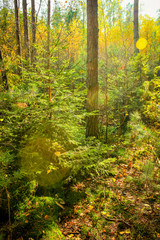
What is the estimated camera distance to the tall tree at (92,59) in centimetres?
461

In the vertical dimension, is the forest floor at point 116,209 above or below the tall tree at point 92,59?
below

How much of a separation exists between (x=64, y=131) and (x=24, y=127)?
919mm

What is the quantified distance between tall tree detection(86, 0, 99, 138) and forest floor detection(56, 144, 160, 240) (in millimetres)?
2038

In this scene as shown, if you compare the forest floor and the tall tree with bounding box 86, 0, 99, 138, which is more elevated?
the tall tree with bounding box 86, 0, 99, 138

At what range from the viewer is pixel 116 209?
281 cm

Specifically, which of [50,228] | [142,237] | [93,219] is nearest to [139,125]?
[142,237]

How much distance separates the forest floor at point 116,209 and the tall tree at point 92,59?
2.04 m

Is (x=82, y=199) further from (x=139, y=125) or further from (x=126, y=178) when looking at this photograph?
(x=139, y=125)

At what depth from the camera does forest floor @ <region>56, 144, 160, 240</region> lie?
7.59 ft

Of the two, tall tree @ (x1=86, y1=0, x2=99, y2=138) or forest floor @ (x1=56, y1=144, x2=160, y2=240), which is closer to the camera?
forest floor @ (x1=56, y1=144, x2=160, y2=240)

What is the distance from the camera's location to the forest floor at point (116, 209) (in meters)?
2.31

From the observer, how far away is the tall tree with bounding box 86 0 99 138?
4.61m

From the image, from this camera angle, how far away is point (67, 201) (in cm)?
300

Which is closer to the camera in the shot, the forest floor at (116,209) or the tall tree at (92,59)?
the forest floor at (116,209)
